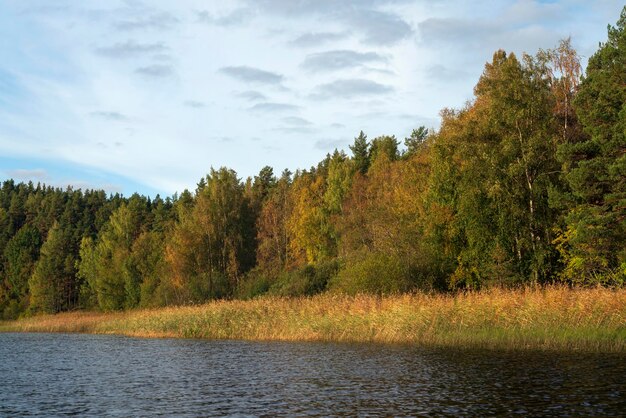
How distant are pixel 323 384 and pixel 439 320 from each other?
613 inches

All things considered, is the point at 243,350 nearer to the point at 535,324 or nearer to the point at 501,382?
the point at 535,324

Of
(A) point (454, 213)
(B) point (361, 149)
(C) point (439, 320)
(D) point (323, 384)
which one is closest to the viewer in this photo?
(D) point (323, 384)

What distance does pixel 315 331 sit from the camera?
1697 inches

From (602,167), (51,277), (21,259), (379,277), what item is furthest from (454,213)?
(21,259)

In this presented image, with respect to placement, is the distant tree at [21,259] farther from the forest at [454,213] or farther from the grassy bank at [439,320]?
the grassy bank at [439,320]

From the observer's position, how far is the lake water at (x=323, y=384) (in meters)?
18.7

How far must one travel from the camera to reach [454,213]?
197ft

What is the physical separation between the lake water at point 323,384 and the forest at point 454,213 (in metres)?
12.9

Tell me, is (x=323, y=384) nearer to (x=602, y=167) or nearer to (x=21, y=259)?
(x=602, y=167)

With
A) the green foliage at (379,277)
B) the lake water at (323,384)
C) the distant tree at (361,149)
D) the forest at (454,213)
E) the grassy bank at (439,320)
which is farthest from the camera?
the distant tree at (361,149)

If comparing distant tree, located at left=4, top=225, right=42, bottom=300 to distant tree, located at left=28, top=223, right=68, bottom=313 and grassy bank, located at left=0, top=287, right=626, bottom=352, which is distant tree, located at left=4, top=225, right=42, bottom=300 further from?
grassy bank, located at left=0, top=287, right=626, bottom=352

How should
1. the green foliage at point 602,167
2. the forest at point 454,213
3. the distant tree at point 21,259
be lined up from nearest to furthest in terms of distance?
the green foliage at point 602,167, the forest at point 454,213, the distant tree at point 21,259

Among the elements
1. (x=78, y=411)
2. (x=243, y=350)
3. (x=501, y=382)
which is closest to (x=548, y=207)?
(x=243, y=350)

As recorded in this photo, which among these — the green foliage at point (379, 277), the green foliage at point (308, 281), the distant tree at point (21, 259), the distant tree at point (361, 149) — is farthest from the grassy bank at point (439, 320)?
the distant tree at point (21, 259)
